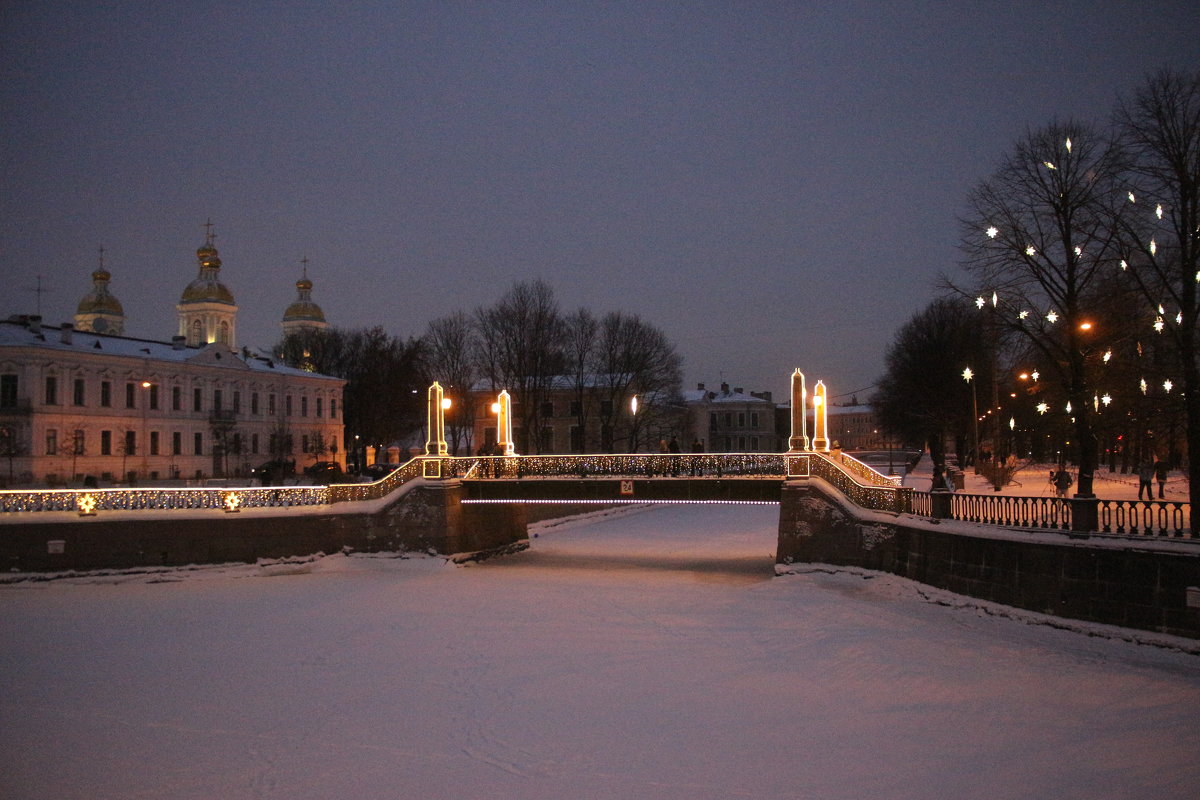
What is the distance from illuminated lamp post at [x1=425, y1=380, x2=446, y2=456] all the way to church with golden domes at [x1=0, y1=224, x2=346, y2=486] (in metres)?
22.4

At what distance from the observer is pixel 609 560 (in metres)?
35.0

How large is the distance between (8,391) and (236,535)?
24788 mm

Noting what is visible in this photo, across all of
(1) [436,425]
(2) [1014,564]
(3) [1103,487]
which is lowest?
(2) [1014,564]

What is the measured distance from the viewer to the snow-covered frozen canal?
1302cm

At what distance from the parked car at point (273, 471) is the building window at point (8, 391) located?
11900 millimetres

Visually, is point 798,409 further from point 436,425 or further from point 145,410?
point 145,410

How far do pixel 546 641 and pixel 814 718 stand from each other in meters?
7.34

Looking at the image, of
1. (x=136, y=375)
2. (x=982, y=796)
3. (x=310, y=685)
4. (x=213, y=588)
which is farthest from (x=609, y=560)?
(x=136, y=375)

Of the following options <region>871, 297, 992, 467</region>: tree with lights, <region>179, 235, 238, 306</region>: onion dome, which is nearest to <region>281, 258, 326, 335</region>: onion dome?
<region>179, 235, 238, 306</region>: onion dome

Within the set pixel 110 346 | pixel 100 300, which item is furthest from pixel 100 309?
pixel 110 346

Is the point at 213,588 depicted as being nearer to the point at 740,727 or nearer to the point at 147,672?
the point at 147,672

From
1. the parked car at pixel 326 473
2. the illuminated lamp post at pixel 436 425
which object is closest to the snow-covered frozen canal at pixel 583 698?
the illuminated lamp post at pixel 436 425

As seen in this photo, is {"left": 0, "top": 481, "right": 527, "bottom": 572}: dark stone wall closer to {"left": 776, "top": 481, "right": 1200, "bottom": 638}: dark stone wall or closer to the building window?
{"left": 776, "top": 481, "right": 1200, "bottom": 638}: dark stone wall

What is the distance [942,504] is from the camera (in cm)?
2338
